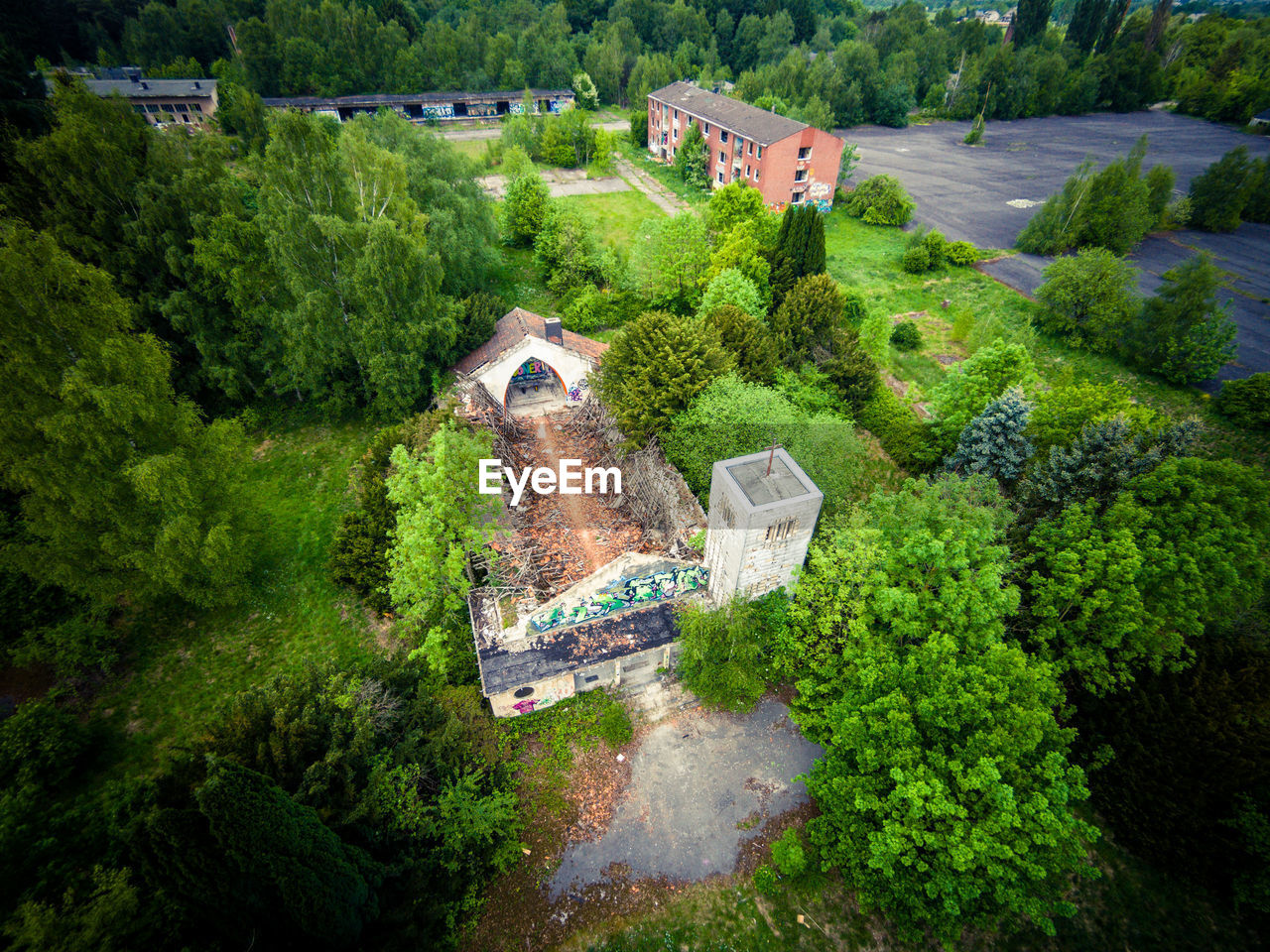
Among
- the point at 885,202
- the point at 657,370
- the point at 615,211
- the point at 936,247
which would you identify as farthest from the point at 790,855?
the point at 885,202

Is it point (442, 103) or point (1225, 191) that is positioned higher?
point (442, 103)

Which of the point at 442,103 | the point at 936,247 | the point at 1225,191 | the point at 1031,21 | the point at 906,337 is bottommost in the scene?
the point at 906,337

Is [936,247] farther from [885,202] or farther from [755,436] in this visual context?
[755,436]

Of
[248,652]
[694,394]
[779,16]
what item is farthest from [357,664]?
[779,16]

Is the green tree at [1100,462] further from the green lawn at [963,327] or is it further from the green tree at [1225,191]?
the green tree at [1225,191]

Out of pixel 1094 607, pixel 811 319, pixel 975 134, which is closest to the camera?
pixel 1094 607

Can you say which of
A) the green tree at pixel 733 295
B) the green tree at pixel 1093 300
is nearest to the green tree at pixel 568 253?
the green tree at pixel 733 295

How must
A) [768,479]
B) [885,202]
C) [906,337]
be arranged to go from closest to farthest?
[768,479], [906,337], [885,202]
